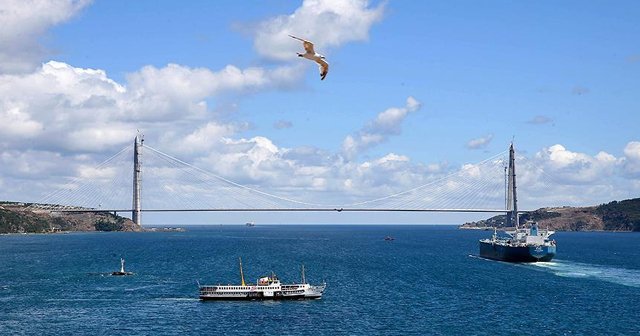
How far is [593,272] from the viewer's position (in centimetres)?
13588

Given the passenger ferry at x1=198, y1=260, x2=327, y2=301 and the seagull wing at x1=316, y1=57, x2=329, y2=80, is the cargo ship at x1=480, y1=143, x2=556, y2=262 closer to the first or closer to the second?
the passenger ferry at x1=198, y1=260, x2=327, y2=301

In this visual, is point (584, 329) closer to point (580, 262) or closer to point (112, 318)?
point (112, 318)

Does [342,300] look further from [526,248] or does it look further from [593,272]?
[526,248]

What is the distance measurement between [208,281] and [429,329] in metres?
50.7

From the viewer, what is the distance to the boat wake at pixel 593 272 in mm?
123188

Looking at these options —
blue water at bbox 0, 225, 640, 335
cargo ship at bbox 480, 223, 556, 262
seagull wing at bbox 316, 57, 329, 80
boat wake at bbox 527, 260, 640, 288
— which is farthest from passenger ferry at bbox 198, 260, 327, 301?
seagull wing at bbox 316, 57, 329, 80

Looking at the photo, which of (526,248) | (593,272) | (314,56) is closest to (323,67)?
(314,56)

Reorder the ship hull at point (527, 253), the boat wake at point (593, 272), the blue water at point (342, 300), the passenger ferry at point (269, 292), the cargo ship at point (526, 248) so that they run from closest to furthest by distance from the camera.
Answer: the blue water at point (342, 300)
the passenger ferry at point (269, 292)
the boat wake at point (593, 272)
the ship hull at point (527, 253)
the cargo ship at point (526, 248)

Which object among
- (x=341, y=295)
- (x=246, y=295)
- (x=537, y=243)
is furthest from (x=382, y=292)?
(x=537, y=243)

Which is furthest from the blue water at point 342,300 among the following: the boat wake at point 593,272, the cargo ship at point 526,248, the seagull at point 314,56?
the seagull at point 314,56

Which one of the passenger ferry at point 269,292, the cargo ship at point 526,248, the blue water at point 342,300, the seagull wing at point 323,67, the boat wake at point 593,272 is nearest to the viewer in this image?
the seagull wing at point 323,67

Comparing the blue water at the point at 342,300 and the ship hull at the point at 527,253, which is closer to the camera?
the blue water at the point at 342,300

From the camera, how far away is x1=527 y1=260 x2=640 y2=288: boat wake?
123188mm

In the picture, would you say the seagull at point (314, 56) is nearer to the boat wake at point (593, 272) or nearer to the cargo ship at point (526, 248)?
the boat wake at point (593, 272)
